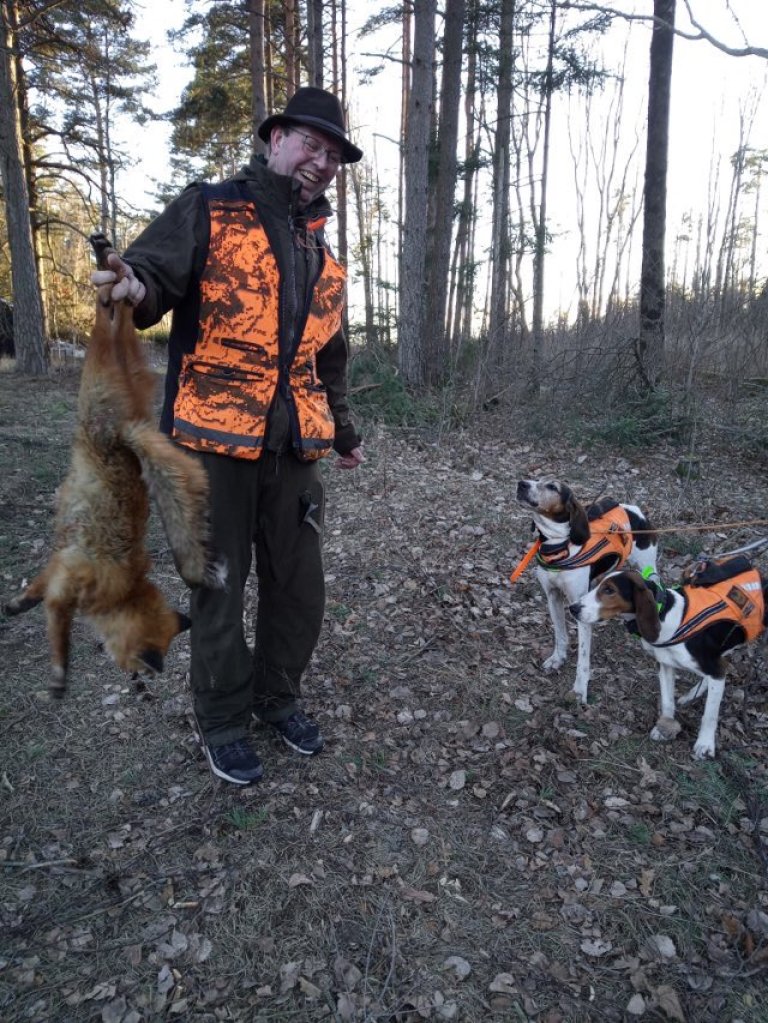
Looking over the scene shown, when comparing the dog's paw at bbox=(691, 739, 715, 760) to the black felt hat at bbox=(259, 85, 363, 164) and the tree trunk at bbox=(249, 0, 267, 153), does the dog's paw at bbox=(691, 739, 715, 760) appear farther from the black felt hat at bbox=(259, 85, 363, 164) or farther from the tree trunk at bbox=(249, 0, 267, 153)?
the tree trunk at bbox=(249, 0, 267, 153)

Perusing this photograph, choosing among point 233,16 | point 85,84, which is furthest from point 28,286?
point 233,16

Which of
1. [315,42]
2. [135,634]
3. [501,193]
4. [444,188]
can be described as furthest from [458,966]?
[501,193]

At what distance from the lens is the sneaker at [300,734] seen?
3.56 metres

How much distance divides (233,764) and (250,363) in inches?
80.4

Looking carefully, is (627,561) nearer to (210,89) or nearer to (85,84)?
(210,89)

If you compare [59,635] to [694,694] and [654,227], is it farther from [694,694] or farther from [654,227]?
[654,227]

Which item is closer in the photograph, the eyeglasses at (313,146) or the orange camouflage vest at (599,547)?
the eyeglasses at (313,146)

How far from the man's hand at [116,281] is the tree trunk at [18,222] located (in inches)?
540

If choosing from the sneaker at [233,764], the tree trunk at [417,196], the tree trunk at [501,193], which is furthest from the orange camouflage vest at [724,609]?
the tree trunk at [417,196]

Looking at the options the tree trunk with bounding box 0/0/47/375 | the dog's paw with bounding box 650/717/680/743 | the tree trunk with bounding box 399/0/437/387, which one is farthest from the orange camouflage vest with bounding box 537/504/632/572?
the tree trunk with bounding box 0/0/47/375

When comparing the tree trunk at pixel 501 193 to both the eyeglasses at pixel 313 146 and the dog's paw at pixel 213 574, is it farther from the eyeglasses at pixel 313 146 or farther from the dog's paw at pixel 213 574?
the dog's paw at pixel 213 574

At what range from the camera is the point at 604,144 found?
64.0 ft

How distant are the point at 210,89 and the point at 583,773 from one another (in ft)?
61.9

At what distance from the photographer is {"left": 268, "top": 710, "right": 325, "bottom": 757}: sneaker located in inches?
140
